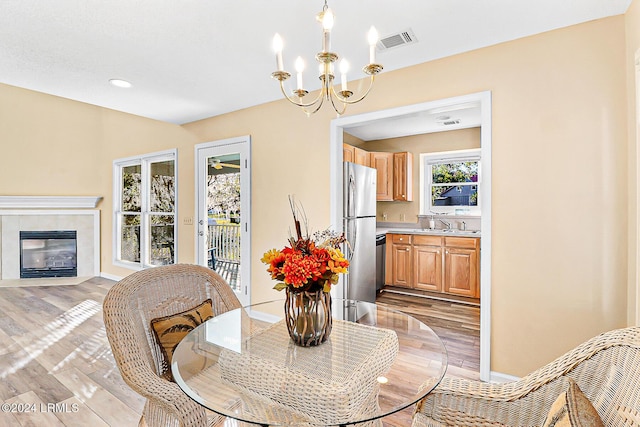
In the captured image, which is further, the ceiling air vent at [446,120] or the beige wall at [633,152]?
the ceiling air vent at [446,120]

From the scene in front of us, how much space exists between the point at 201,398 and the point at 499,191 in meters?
2.25

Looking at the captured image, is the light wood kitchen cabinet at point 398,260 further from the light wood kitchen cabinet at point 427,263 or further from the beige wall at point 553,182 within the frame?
the beige wall at point 553,182

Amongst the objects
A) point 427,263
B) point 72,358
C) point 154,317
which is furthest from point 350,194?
point 72,358

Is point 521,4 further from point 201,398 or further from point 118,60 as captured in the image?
point 118,60

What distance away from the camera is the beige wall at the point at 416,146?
15.7ft

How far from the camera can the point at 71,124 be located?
5.48 metres

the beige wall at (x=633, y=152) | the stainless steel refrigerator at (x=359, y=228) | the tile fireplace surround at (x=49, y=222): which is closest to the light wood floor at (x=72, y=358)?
the stainless steel refrigerator at (x=359, y=228)

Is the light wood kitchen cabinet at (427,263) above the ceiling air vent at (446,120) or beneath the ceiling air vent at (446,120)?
beneath

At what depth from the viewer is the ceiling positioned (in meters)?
1.84

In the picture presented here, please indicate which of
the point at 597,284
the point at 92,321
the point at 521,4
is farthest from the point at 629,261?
the point at 92,321

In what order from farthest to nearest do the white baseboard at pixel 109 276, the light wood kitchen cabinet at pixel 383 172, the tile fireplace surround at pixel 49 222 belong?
the white baseboard at pixel 109 276 → the tile fireplace surround at pixel 49 222 → the light wood kitchen cabinet at pixel 383 172

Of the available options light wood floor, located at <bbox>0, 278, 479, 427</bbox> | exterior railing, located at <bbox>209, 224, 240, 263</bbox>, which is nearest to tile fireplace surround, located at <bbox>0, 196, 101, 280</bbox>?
light wood floor, located at <bbox>0, 278, 479, 427</bbox>

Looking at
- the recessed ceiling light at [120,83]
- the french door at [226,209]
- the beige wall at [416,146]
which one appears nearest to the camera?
the recessed ceiling light at [120,83]

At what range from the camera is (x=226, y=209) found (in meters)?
3.93
